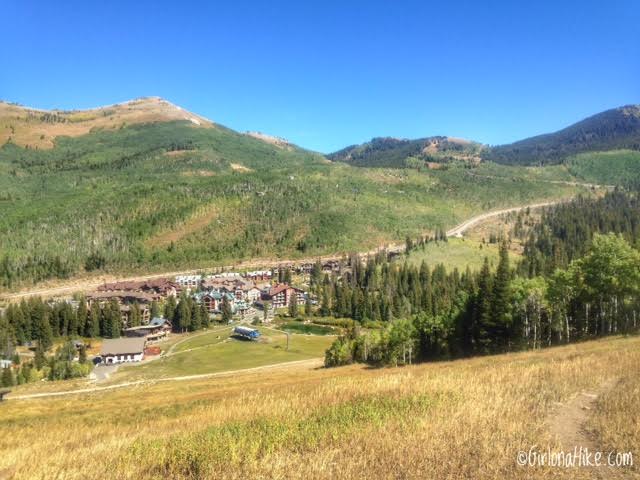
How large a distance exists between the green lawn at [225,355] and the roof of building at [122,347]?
6720 millimetres

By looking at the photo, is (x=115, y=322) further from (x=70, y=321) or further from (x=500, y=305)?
(x=500, y=305)

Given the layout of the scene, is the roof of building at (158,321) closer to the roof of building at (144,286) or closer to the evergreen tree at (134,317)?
the evergreen tree at (134,317)

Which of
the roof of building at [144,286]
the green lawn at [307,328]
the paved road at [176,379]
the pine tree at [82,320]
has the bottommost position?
the green lawn at [307,328]

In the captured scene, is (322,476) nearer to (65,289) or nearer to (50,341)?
(50,341)

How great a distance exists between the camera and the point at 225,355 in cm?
8462

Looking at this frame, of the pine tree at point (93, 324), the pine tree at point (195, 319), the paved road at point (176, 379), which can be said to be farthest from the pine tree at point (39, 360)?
the pine tree at point (195, 319)

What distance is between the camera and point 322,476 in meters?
7.73

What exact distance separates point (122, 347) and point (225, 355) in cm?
2336

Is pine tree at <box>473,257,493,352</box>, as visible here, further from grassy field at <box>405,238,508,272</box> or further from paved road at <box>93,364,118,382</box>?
grassy field at <box>405,238,508,272</box>

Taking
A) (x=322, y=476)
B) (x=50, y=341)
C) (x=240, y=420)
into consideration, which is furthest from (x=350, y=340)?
(x=50, y=341)

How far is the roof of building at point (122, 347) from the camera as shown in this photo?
291 feet

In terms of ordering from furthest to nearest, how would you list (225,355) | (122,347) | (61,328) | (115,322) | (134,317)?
(134,317), (115,322), (61,328), (122,347), (225,355)

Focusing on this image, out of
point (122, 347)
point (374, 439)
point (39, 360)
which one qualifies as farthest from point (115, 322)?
point (374, 439)

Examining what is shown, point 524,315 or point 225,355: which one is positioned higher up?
point 524,315
